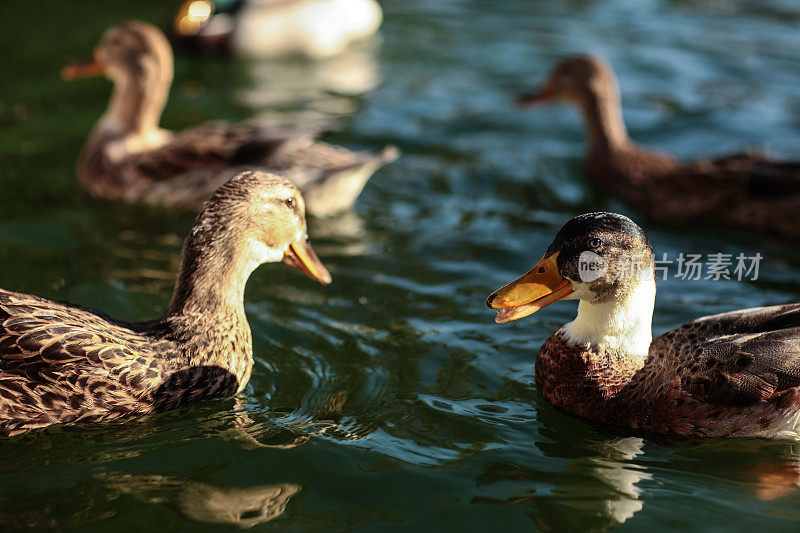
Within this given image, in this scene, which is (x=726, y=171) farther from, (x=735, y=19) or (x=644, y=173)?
(x=735, y=19)

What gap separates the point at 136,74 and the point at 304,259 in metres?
3.68

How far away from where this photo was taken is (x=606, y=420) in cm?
492

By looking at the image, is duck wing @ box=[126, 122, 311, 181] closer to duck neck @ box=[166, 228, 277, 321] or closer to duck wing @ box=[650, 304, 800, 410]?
duck neck @ box=[166, 228, 277, 321]

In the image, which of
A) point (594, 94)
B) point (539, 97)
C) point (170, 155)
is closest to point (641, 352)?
point (594, 94)

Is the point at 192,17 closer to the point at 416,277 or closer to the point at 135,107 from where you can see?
the point at 135,107

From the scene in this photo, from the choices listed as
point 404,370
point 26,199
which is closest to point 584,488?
point 404,370

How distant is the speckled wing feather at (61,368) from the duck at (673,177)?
4.62 m

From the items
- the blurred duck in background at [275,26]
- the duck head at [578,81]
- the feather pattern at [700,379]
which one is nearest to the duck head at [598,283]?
the feather pattern at [700,379]

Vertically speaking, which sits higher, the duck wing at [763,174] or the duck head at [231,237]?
the duck wing at [763,174]

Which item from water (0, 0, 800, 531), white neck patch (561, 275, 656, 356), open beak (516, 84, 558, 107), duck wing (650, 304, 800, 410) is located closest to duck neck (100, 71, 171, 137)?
water (0, 0, 800, 531)

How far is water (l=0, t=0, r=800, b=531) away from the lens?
4293 millimetres

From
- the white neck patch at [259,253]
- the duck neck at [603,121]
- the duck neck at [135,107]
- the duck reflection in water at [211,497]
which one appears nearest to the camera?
the duck reflection in water at [211,497]

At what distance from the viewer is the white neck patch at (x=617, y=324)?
4.87m

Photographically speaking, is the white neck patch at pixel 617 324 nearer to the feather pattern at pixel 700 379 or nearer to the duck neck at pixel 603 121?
the feather pattern at pixel 700 379
